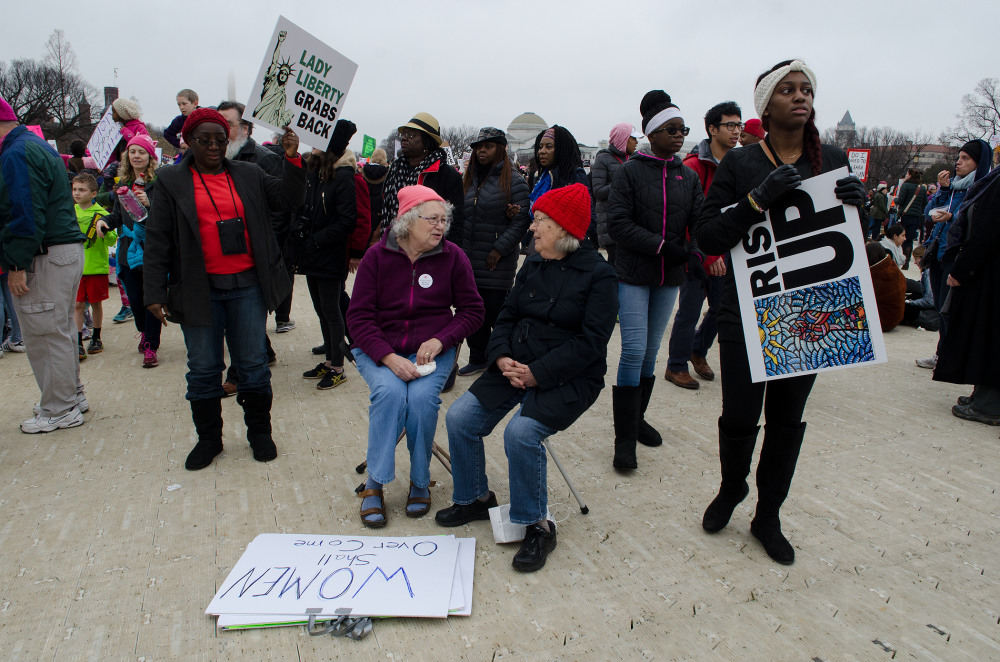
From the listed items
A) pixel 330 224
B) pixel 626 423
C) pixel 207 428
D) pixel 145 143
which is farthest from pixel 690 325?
pixel 145 143

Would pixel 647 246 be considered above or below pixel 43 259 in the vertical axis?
above

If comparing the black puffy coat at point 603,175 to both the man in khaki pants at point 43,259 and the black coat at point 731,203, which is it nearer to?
the black coat at point 731,203

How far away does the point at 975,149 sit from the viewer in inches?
215

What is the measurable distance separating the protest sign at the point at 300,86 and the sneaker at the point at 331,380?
1.97 metres

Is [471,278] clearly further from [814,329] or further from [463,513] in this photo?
[814,329]

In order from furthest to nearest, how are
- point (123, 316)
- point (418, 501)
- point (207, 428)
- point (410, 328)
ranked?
point (123, 316) → point (207, 428) → point (410, 328) → point (418, 501)

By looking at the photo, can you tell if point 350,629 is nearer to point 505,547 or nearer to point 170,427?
point 505,547

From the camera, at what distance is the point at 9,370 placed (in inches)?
221

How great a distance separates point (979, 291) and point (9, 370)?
808cm

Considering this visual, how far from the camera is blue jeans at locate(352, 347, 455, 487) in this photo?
3111mm

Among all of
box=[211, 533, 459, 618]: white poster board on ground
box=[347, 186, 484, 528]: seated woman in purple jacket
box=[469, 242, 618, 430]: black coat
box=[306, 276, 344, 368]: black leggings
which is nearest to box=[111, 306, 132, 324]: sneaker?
box=[306, 276, 344, 368]: black leggings

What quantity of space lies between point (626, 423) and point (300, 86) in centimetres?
295

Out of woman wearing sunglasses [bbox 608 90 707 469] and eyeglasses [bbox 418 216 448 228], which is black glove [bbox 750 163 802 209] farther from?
eyeglasses [bbox 418 216 448 228]

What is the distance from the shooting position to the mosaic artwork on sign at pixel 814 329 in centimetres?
247
